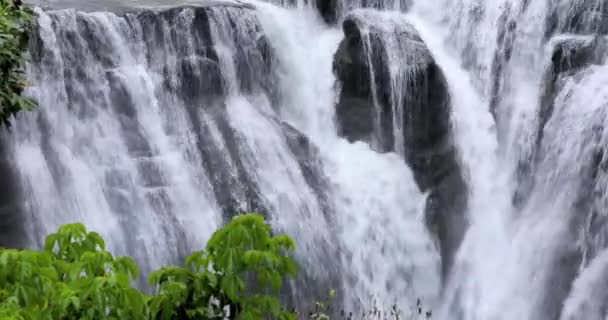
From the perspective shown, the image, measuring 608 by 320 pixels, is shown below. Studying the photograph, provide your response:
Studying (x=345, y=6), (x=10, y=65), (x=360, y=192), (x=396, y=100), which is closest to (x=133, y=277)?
(x=10, y=65)

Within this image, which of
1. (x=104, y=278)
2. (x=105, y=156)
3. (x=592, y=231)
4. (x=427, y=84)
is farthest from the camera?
(x=427, y=84)

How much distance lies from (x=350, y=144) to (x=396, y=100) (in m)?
1.07

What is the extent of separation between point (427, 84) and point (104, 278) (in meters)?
11.9

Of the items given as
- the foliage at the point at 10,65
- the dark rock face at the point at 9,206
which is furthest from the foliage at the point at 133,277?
the dark rock face at the point at 9,206

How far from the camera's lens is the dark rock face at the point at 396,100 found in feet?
48.1

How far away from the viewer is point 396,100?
14.8 meters

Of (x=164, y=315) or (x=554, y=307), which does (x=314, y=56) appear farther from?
(x=164, y=315)

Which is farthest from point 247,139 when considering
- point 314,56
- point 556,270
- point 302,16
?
point 556,270

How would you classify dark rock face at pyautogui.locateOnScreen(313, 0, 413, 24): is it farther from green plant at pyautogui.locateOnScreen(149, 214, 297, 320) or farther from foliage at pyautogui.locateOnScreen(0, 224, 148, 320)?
foliage at pyautogui.locateOnScreen(0, 224, 148, 320)

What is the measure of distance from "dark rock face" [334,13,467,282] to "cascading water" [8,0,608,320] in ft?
0.09

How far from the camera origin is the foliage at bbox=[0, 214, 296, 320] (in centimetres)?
349

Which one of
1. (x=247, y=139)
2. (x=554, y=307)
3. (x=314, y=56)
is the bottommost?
(x=554, y=307)

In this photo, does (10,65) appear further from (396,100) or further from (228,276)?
(228,276)

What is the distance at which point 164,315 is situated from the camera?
387 centimetres
